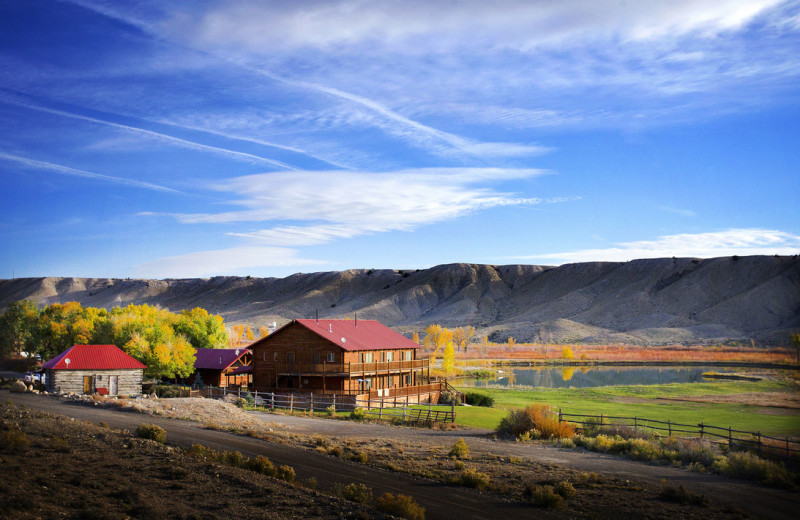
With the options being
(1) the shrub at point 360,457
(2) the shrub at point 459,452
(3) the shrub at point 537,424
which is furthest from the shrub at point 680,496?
(3) the shrub at point 537,424

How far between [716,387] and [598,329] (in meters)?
91.0

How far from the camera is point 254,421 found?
104 ft

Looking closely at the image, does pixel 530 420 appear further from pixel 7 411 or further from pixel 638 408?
pixel 7 411

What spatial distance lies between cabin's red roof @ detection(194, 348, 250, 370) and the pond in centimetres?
2648

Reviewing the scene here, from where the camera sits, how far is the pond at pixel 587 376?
71.5 m

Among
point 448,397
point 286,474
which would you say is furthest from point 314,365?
point 286,474

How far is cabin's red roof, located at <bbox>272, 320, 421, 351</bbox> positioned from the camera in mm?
46969

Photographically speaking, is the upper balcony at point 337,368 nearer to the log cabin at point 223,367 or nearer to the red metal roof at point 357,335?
the red metal roof at point 357,335

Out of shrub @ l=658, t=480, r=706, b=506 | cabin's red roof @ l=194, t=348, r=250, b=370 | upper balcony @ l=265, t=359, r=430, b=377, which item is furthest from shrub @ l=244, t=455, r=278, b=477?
cabin's red roof @ l=194, t=348, r=250, b=370

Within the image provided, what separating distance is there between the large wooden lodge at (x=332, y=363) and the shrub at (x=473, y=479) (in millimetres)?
24116

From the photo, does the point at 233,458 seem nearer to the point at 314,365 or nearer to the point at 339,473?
the point at 339,473

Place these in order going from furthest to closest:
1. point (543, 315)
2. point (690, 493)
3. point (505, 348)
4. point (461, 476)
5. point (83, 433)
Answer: point (543, 315) < point (505, 348) < point (83, 433) < point (461, 476) < point (690, 493)

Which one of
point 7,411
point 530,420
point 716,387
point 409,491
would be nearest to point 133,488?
point 409,491

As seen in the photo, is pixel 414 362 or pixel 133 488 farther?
pixel 414 362
